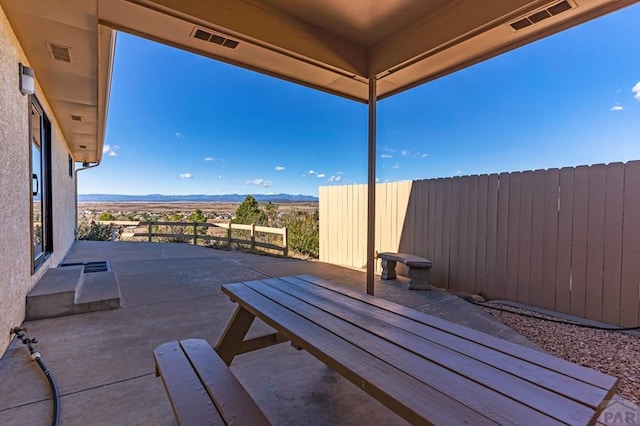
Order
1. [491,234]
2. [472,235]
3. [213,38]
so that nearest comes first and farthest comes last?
1. [213,38]
2. [491,234]
3. [472,235]

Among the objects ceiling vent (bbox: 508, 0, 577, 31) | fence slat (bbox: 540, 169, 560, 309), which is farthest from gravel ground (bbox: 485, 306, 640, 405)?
ceiling vent (bbox: 508, 0, 577, 31)

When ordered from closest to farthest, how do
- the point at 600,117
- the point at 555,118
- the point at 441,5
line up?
the point at 441,5
the point at 600,117
the point at 555,118

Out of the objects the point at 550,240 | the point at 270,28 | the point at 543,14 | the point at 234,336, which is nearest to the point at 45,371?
the point at 234,336

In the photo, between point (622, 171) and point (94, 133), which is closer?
point (622, 171)

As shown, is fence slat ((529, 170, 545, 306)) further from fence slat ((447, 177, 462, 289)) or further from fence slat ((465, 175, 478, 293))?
fence slat ((447, 177, 462, 289))

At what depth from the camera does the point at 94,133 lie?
6.00 meters

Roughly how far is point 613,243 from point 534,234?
0.70m

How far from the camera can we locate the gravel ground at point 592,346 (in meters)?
2.04

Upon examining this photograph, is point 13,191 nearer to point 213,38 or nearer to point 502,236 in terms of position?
point 213,38

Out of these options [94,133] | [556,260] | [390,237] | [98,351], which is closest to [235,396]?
[98,351]

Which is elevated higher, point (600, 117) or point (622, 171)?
A: point (600, 117)

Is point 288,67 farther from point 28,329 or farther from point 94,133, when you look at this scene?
point 94,133

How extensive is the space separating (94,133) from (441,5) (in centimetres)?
640

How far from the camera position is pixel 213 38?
2.43m
